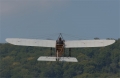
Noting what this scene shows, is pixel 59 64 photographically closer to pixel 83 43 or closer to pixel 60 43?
pixel 83 43

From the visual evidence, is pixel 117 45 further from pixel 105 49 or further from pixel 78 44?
pixel 78 44

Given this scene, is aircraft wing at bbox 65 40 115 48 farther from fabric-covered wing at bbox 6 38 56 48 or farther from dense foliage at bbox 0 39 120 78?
dense foliage at bbox 0 39 120 78

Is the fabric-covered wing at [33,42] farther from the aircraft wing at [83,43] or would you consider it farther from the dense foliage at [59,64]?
the dense foliage at [59,64]

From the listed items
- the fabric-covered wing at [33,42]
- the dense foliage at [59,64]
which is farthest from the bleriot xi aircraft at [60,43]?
the dense foliage at [59,64]

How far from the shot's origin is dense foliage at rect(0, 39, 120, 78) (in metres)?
89.7

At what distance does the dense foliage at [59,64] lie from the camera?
294ft

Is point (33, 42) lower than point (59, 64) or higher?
higher

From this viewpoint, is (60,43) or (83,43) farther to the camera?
(83,43)

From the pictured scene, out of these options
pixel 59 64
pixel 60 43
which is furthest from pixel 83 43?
pixel 59 64

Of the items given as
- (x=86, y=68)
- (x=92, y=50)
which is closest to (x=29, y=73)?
(x=86, y=68)

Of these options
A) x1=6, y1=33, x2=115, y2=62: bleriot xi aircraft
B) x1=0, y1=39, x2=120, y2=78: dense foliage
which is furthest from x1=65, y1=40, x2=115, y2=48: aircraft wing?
x1=0, y1=39, x2=120, y2=78: dense foliage

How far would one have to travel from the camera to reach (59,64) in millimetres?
95750

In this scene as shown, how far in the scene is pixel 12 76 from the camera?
291 ft

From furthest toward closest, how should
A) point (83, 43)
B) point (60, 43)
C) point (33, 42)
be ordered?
point (33, 42) → point (83, 43) → point (60, 43)
